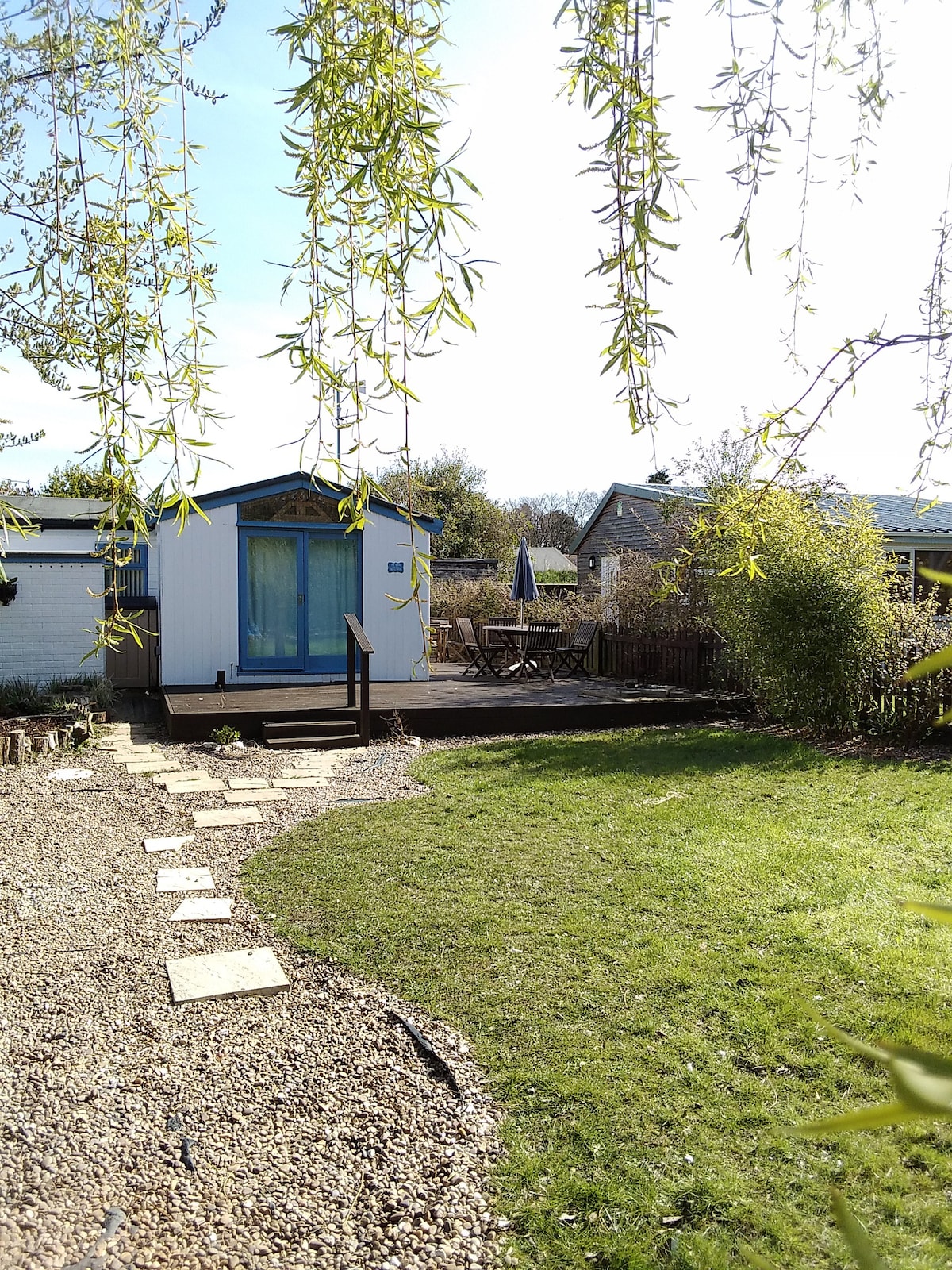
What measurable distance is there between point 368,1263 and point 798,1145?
136cm

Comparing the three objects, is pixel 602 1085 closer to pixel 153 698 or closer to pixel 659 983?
pixel 659 983

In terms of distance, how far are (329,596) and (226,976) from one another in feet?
32.0

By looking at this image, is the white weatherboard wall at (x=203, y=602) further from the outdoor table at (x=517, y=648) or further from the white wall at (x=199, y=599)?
the outdoor table at (x=517, y=648)

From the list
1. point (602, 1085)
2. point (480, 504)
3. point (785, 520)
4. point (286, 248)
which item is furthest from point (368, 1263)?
point (480, 504)

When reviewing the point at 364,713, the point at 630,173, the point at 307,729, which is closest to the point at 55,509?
the point at 307,729

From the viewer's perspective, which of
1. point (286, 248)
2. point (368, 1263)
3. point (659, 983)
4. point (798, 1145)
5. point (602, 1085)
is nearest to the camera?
point (286, 248)

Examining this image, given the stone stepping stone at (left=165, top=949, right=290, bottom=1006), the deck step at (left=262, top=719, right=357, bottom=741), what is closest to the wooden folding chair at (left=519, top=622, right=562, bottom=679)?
the deck step at (left=262, top=719, right=357, bottom=741)

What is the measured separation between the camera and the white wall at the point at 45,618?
12.5m

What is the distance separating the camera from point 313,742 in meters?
10.0

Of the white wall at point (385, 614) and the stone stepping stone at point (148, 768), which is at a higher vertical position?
the white wall at point (385, 614)

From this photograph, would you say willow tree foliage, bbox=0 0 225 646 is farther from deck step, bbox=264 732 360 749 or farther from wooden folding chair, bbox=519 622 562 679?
wooden folding chair, bbox=519 622 562 679

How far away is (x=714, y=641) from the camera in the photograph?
534 inches

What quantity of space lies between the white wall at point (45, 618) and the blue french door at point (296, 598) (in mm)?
2066

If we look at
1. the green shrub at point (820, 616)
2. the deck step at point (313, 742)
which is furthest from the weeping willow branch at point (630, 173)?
the deck step at point (313, 742)
